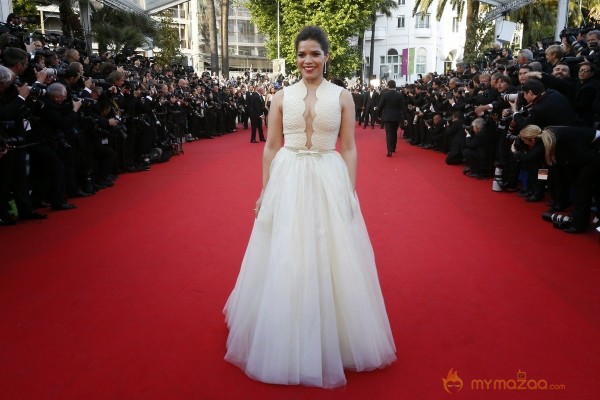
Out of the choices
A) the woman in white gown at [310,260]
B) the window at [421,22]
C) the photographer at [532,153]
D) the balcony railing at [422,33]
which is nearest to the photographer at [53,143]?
the woman in white gown at [310,260]

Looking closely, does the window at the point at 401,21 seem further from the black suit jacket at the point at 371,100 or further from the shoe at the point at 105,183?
the shoe at the point at 105,183

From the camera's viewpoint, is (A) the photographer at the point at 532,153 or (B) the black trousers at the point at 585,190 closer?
(B) the black trousers at the point at 585,190

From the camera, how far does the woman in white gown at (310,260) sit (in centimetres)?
275

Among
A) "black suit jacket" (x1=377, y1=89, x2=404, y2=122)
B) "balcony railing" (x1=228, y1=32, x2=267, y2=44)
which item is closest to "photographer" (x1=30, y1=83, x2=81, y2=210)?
"black suit jacket" (x1=377, y1=89, x2=404, y2=122)

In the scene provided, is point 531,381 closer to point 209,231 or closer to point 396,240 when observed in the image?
point 396,240

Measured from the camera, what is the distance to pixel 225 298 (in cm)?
404

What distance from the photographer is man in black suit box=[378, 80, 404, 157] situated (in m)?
12.5

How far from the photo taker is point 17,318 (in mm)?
3713

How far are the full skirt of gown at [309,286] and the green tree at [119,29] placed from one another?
1390 centimetres

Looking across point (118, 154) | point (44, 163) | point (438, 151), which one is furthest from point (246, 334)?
point (438, 151)

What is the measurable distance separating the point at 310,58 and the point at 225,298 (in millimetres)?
2063

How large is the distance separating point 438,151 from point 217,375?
463 inches

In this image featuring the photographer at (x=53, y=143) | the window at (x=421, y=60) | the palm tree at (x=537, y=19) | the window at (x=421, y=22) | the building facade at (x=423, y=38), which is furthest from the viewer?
the window at (x=421, y=60)

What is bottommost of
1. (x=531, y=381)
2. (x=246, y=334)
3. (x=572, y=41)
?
(x=531, y=381)
